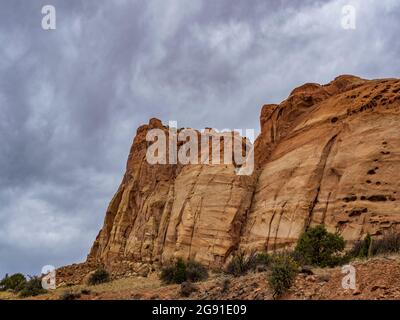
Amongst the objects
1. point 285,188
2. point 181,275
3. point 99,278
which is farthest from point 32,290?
point 285,188

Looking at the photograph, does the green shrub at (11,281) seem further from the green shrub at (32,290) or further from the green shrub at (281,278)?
the green shrub at (281,278)

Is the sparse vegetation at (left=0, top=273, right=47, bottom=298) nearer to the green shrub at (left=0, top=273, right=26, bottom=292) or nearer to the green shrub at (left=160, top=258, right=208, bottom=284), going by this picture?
the green shrub at (left=0, top=273, right=26, bottom=292)

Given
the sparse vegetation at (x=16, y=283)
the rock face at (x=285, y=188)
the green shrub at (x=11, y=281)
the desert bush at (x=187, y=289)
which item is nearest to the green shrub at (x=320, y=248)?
the rock face at (x=285, y=188)

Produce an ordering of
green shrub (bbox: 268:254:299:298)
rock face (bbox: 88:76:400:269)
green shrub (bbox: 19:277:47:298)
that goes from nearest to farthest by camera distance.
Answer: green shrub (bbox: 268:254:299:298), green shrub (bbox: 19:277:47:298), rock face (bbox: 88:76:400:269)

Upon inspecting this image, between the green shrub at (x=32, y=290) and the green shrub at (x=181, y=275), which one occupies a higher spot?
the green shrub at (x=181, y=275)

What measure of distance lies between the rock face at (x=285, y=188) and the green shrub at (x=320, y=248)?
4992 mm

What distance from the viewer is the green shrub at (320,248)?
74.4 ft

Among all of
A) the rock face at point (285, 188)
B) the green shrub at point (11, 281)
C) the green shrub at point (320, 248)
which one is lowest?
the green shrub at point (11, 281)

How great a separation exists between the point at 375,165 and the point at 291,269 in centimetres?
1728

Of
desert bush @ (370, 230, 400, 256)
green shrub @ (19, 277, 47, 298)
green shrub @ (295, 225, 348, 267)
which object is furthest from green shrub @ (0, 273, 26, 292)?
desert bush @ (370, 230, 400, 256)

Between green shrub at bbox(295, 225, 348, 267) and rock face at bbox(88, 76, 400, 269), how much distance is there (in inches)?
197

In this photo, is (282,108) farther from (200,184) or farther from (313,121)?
(200,184)

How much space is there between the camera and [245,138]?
4791 centimetres

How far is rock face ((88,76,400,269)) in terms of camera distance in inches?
1232
